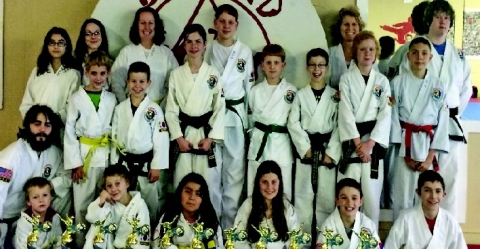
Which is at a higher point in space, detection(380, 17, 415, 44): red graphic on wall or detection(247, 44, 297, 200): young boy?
detection(380, 17, 415, 44): red graphic on wall

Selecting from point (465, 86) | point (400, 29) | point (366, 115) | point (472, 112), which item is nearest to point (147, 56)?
point (366, 115)

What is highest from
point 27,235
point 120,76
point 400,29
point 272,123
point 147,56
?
point 400,29

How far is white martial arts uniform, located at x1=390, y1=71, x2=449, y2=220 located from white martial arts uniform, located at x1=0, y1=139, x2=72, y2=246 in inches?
86.6

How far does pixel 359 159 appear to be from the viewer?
3592 mm

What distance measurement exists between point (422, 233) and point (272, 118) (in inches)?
46.0

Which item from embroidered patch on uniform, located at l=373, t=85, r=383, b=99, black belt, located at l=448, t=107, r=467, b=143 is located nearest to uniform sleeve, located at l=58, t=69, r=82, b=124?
embroidered patch on uniform, located at l=373, t=85, r=383, b=99

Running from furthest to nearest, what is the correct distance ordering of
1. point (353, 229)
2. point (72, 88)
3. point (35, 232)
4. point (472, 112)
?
1. point (472, 112)
2. point (72, 88)
3. point (353, 229)
4. point (35, 232)

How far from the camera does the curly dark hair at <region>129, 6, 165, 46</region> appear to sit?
12.6 ft

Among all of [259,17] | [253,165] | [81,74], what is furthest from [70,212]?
[259,17]

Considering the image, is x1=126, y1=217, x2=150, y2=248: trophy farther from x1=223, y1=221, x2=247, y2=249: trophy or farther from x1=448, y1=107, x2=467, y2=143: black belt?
x1=448, y1=107, x2=467, y2=143: black belt

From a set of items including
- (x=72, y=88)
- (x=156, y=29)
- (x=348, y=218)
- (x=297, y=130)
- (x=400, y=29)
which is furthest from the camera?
(x=400, y=29)

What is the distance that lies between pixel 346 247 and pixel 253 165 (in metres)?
0.82

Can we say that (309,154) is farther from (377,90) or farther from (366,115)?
(377,90)

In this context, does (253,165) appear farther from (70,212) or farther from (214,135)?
(70,212)
